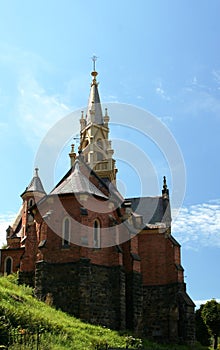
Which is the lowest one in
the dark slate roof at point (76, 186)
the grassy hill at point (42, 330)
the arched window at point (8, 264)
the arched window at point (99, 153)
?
the grassy hill at point (42, 330)

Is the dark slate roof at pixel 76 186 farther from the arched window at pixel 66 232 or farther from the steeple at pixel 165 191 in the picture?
the steeple at pixel 165 191

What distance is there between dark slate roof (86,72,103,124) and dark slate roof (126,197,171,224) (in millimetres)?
13189

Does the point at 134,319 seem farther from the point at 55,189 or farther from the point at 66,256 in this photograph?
the point at 55,189

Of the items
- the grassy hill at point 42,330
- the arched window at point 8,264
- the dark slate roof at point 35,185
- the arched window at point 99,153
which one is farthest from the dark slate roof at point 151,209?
the grassy hill at point 42,330

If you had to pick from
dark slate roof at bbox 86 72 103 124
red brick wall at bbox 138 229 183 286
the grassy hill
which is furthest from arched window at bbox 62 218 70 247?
dark slate roof at bbox 86 72 103 124

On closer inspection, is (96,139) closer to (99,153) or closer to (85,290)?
(99,153)

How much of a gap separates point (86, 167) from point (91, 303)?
39.6 ft

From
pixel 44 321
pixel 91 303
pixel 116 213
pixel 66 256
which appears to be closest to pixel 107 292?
pixel 91 303

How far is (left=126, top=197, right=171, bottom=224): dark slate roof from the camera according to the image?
148 ft

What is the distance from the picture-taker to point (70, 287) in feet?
109

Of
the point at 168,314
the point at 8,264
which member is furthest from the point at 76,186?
the point at 168,314

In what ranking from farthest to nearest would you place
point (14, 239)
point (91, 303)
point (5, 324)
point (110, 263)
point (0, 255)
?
1. point (14, 239)
2. point (0, 255)
3. point (110, 263)
4. point (91, 303)
5. point (5, 324)

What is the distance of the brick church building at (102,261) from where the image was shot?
3362 centimetres

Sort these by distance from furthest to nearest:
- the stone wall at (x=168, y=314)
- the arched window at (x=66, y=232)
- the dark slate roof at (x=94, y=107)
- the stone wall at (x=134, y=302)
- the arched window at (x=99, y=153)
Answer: the dark slate roof at (x=94, y=107) → the arched window at (x=99, y=153) → the stone wall at (x=168, y=314) → the stone wall at (x=134, y=302) → the arched window at (x=66, y=232)
